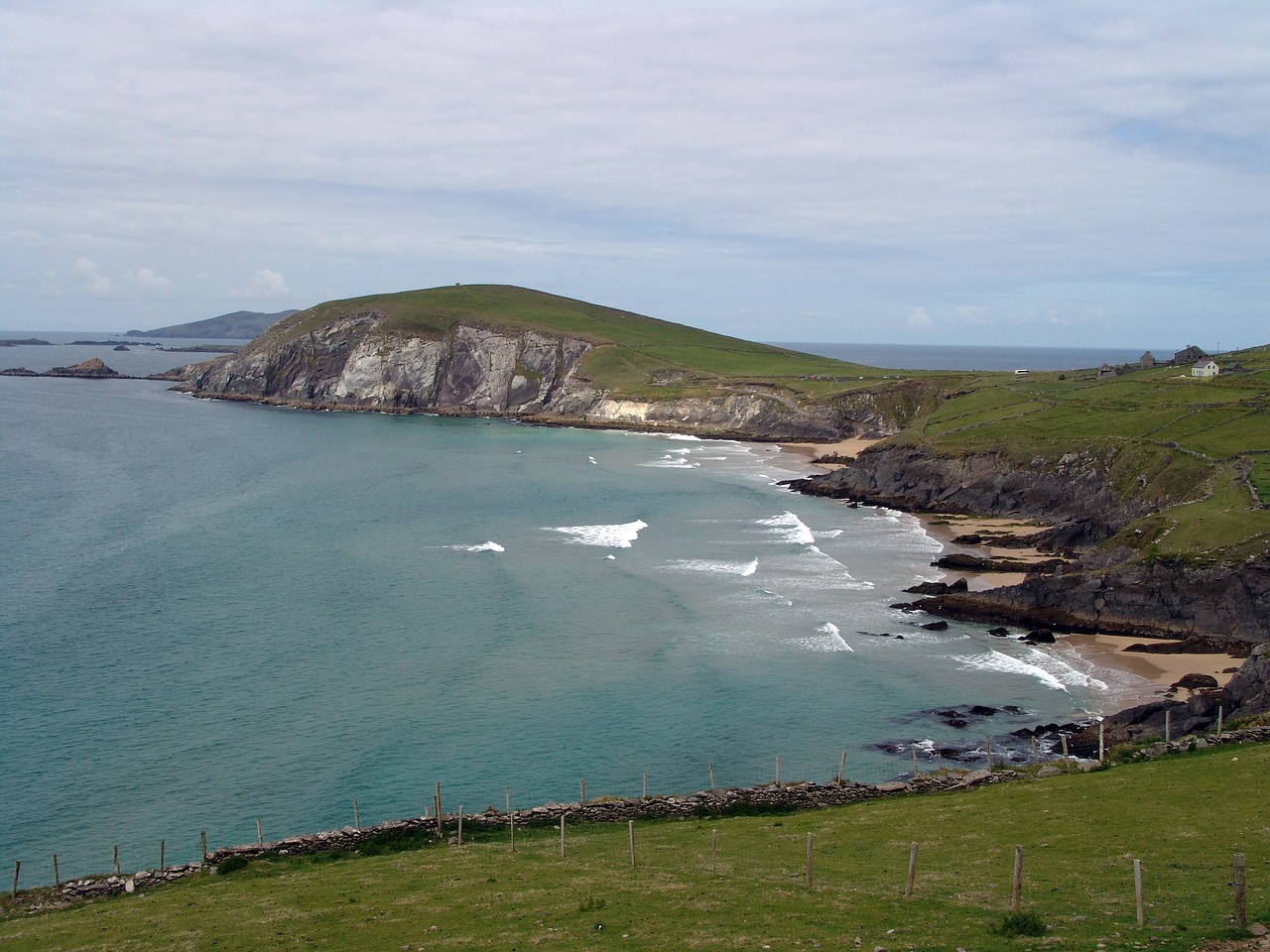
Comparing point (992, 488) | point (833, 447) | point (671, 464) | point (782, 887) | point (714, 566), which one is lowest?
point (714, 566)

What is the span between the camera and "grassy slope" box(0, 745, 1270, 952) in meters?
17.9

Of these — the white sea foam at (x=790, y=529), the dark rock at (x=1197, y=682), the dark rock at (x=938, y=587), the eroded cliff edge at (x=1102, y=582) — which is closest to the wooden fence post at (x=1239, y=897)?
the dark rock at (x=1197, y=682)

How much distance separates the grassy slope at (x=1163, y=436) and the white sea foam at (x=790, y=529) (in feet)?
76.5

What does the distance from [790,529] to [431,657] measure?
137ft

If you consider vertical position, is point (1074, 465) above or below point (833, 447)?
above

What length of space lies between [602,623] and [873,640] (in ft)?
50.5

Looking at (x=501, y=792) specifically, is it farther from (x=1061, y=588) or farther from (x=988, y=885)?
(x=1061, y=588)

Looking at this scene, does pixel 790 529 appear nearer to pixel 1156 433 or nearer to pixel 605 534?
pixel 605 534

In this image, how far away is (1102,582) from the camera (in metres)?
57.8

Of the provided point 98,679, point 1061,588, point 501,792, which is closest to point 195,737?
point 98,679

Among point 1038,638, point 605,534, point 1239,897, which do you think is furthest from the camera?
point 605,534

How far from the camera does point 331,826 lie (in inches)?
1307

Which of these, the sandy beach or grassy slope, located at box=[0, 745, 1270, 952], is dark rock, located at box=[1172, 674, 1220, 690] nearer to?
grassy slope, located at box=[0, 745, 1270, 952]

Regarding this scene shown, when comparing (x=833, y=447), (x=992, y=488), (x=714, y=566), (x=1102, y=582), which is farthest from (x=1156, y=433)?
(x=833, y=447)
